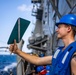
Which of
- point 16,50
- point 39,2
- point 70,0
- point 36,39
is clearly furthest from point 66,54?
point 39,2

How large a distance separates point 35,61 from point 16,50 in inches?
12.6

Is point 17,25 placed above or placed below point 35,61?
above

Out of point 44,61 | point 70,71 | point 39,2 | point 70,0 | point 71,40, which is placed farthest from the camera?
point 39,2

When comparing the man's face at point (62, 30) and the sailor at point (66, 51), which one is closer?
the sailor at point (66, 51)

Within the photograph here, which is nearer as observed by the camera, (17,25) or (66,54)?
(66,54)

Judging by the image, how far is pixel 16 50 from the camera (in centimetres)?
355

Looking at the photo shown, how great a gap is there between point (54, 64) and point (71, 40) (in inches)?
13.9

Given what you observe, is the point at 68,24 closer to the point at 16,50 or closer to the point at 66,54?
the point at 66,54

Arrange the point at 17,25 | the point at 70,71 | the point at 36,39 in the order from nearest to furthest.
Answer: the point at 70,71
the point at 17,25
the point at 36,39

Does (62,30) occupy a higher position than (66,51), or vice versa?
(62,30)

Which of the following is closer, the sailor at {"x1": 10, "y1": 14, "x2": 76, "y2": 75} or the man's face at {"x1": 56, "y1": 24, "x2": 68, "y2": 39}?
the sailor at {"x1": 10, "y1": 14, "x2": 76, "y2": 75}

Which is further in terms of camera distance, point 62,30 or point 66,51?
point 62,30

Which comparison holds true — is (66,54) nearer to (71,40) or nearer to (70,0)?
(71,40)

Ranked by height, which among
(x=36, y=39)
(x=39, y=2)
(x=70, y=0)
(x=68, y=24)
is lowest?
(x=36, y=39)
